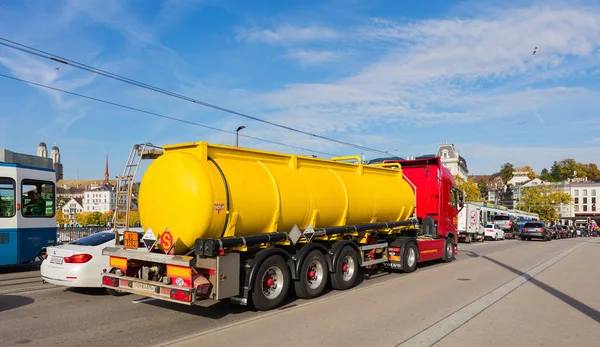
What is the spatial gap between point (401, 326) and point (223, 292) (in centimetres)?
281

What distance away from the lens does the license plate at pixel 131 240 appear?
8.66m

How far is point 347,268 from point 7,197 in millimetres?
9359

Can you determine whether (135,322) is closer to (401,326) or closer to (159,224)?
(159,224)

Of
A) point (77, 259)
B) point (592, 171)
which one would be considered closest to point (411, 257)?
point (77, 259)

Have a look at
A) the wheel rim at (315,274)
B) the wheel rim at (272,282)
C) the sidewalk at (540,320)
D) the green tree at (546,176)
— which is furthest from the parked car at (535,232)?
the green tree at (546,176)

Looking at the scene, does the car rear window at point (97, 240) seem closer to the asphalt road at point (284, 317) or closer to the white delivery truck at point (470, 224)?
the asphalt road at point (284, 317)

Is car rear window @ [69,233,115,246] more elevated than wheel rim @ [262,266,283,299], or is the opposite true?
car rear window @ [69,233,115,246]

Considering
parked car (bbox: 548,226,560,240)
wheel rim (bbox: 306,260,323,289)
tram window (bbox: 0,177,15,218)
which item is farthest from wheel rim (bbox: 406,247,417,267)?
parked car (bbox: 548,226,560,240)

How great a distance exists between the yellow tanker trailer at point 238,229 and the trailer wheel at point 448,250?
21.3ft

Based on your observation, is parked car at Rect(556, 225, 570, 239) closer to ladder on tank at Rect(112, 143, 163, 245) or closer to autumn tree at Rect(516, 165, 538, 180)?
ladder on tank at Rect(112, 143, 163, 245)

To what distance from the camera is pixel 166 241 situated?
25.6 ft

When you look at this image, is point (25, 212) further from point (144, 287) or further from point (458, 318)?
point (458, 318)

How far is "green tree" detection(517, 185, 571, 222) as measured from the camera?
96000 mm

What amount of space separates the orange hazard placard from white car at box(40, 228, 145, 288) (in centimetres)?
133
